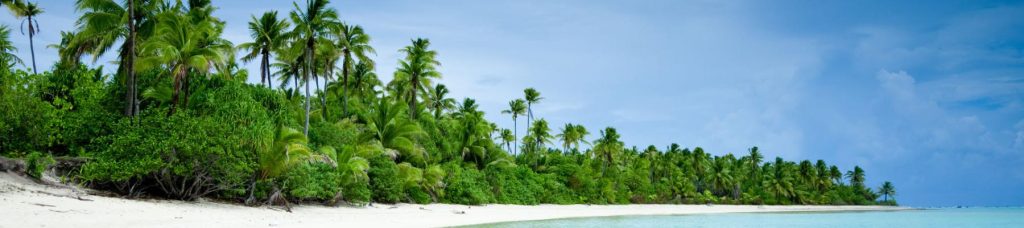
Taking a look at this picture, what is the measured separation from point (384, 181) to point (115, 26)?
11.3m

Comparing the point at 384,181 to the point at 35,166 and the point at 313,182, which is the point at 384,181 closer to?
the point at 313,182

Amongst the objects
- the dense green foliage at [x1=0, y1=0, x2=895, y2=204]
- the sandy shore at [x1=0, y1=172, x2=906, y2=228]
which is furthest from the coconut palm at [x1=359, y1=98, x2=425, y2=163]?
the sandy shore at [x1=0, y1=172, x2=906, y2=228]

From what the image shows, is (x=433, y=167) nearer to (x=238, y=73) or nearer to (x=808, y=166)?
(x=238, y=73)

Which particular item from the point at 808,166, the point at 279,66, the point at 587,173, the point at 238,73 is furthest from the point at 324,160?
the point at 808,166

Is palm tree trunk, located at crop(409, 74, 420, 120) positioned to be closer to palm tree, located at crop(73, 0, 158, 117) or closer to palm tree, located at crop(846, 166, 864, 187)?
palm tree, located at crop(73, 0, 158, 117)

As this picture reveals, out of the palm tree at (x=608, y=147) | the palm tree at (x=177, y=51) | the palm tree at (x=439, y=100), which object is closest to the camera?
the palm tree at (x=177, y=51)

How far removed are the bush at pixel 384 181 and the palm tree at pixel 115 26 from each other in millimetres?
9130

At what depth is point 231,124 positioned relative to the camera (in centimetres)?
1948

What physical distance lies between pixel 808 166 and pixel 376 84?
6683 cm

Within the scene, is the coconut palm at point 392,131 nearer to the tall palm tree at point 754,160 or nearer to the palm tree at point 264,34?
the palm tree at point 264,34

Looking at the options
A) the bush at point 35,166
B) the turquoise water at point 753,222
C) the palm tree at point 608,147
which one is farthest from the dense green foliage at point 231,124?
the palm tree at point 608,147

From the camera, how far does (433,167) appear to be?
3222 centimetres

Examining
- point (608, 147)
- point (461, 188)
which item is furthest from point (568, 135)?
point (461, 188)

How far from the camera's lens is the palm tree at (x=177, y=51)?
20000 mm
